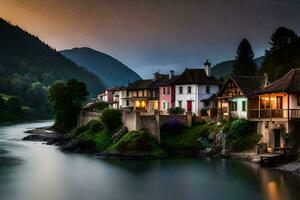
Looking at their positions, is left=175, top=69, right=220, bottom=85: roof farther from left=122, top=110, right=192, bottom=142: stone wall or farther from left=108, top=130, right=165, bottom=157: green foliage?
left=108, top=130, right=165, bottom=157: green foliage

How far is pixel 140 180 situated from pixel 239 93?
2529cm

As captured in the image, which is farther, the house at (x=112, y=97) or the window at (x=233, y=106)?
the house at (x=112, y=97)

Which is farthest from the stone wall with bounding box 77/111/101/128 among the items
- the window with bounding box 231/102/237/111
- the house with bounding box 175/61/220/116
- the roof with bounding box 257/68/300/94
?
the roof with bounding box 257/68/300/94

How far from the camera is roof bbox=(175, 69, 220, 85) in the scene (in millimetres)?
83562

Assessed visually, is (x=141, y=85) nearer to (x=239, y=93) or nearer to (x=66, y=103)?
(x=66, y=103)

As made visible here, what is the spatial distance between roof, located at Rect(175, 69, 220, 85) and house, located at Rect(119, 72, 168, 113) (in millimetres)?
10728

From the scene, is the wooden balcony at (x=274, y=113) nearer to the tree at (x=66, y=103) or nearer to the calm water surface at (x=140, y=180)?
the calm water surface at (x=140, y=180)

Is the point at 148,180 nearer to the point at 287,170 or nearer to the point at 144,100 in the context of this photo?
the point at 287,170

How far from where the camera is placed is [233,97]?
66.4 m

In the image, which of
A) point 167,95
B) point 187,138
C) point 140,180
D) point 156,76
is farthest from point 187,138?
point 156,76

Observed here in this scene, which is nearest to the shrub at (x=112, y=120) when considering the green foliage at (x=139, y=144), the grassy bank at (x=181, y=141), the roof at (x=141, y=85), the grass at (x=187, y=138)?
the grassy bank at (x=181, y=141)

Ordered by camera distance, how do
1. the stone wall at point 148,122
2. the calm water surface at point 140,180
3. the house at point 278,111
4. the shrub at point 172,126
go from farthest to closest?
the shrub at point 172,126
the stone wall at point 148,122
the house at point 278,111
the calm water surface at point 140,180

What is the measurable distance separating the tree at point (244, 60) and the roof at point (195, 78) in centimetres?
3128

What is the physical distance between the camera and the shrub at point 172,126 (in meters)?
68.8
